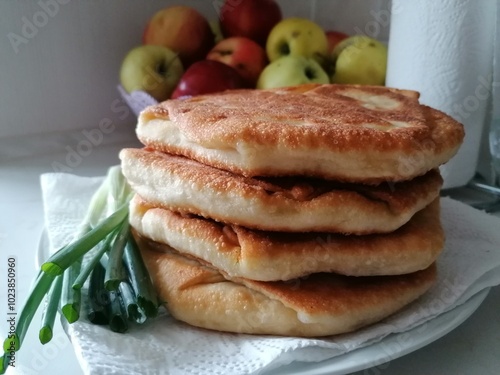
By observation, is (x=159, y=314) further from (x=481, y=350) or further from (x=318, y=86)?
(x=318, y=86)

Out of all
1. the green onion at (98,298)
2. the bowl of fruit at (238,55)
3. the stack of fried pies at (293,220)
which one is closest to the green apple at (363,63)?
the bowl of fruit at (238,55)

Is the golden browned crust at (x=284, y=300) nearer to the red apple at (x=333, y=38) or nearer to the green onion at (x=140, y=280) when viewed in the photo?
the green onion at (x=140, y=280)

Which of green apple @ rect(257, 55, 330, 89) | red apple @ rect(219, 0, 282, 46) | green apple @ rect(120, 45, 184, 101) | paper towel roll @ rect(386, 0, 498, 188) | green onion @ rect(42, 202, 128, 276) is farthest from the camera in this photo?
red apple @ rect(219, 0, 282, 46)

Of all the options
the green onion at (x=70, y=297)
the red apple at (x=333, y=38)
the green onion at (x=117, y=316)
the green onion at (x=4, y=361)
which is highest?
the red apple at (x=333, y=38)

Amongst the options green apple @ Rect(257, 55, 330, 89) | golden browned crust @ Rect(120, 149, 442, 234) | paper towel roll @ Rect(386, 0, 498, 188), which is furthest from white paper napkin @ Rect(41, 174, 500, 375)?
green apple @ Rect(257, 55, 330, 89)

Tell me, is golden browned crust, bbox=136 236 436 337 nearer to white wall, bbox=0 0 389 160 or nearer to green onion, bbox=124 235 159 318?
green onion, bbox=124 235 159 318

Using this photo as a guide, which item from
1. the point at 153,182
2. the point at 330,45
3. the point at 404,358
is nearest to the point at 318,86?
the point at 153,182
